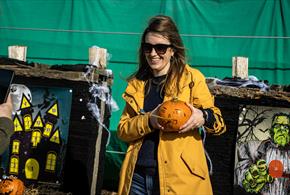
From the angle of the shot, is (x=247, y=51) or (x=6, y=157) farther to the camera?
(x=247, y=51)

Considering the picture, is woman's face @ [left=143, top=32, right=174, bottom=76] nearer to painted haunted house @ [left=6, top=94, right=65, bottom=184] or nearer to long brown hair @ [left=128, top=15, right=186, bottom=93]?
long brown hair @ [left=128, top=15, right=186, bottom=93]

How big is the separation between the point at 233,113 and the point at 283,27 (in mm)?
2239

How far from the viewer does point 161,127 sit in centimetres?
249

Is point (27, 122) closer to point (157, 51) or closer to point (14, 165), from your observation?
point (14, 165)

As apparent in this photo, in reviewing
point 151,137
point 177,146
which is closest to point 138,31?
point 151,137

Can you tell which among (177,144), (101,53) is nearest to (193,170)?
(177,144)

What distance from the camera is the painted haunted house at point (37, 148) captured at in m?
4.83

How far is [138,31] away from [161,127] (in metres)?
4.23

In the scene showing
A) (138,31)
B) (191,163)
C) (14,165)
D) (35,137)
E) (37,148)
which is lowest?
(14,165)

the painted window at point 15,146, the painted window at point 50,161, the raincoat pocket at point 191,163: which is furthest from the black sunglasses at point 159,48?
the painted window at point 15,146

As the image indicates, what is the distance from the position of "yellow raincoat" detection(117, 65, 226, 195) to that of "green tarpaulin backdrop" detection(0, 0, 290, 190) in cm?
349

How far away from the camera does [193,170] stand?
2.46 metres

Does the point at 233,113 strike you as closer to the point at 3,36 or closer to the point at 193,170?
the point at 193,170

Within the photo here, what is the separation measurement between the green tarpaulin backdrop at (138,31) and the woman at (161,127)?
137 inches
